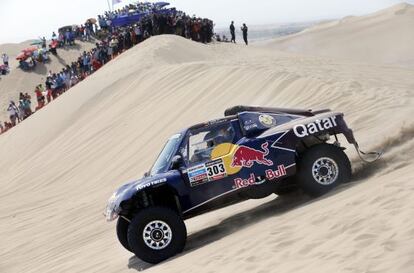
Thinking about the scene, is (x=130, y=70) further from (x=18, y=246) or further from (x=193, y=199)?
(x=193, y=199)

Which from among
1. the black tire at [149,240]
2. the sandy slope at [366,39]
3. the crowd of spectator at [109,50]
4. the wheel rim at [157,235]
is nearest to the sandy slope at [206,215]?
the black tire at [149,240]

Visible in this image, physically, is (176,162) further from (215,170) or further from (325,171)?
(325,171)

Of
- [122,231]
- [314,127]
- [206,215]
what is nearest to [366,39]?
[206,215]

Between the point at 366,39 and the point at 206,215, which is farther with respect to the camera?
A: the point at 366,39

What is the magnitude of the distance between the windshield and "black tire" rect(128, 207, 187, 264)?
0.72 m

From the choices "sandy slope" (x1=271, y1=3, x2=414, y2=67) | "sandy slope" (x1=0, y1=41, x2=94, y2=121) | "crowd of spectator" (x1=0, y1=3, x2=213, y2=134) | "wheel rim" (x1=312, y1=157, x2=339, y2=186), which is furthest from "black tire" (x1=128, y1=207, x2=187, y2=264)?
"sandy slope" (x1=271, y1=3, x2=414, y2=67)

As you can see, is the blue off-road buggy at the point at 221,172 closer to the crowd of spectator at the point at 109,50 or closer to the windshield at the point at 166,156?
the windshield at the point at 166,156

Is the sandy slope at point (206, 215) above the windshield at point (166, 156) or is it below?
below

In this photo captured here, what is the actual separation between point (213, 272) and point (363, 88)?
1083 centimetres

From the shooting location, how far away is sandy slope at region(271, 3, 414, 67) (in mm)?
47781

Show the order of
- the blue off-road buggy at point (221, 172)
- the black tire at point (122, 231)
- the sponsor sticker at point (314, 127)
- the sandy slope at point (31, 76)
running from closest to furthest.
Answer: the blue off-road buggy at point (221, 172) → the sponsor sticker at point (314, 127) → the black tire at point (122, 231) → the sandy slope at point (31, 76)

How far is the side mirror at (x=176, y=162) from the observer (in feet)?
28.8

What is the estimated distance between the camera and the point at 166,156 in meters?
9.15

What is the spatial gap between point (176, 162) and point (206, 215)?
2615 millimetres
